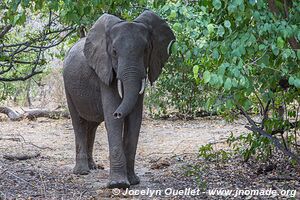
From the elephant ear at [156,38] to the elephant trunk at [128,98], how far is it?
723 mm

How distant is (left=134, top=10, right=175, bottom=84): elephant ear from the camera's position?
23.4ft

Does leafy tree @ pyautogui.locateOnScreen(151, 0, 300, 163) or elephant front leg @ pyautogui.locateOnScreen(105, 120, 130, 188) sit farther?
elephant front leg @ pyautogui.locateOnScreen(105, 120, 130, 188)

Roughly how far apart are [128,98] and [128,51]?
0.53m

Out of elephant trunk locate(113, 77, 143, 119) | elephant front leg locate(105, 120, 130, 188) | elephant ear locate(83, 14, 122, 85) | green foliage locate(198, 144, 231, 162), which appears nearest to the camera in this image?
elephant trunk locate(113, 77, 143, 119)

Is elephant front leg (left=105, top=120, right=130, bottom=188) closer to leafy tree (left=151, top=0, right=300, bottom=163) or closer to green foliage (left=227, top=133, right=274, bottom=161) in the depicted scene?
green foliage (left=227, top=133, right=274, bottom=161)

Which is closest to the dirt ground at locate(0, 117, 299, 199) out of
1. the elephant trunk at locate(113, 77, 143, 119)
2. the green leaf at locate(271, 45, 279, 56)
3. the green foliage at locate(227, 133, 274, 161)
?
the green foliage at locate(227, 133, 274, 161)

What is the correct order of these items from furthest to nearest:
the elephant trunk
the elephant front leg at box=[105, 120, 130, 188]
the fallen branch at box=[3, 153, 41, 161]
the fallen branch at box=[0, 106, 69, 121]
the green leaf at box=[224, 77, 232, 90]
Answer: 1. the fallen branch at box=[0, 106, 69, 121]
2. the fallen branch at box=[3, 153, 41, 161]
3. the elephant front leg at box=[105, 120, 130, 188]
4. the elephant trunk
5. the green leaf at box=[224, 77, 232, 90]

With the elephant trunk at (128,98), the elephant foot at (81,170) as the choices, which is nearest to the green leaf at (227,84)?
the elephant trunk at (128,98)

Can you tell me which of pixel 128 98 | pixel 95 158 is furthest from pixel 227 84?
pixel 95 158

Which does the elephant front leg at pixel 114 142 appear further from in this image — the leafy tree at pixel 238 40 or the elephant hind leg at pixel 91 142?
the leafy tree at pixel 238 40

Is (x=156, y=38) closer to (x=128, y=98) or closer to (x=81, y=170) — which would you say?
(x=128, y=98)

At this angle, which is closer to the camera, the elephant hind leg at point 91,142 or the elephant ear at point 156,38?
the elephant ear at point 156,38

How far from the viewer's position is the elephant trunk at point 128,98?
6621mm

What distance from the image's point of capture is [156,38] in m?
7.21
